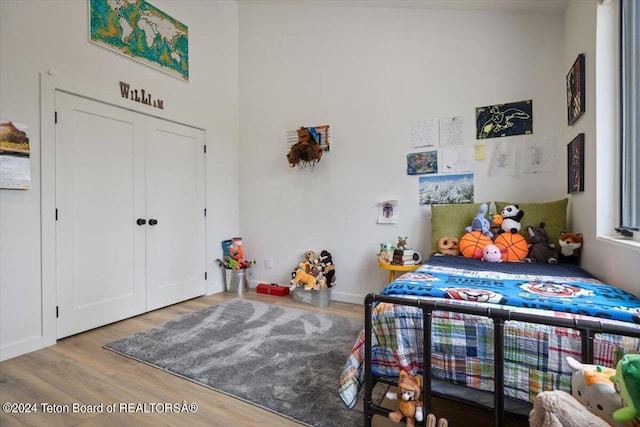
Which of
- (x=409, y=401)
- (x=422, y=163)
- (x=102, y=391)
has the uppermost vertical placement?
(x=422, y=163)

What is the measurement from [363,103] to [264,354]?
2564 millimetres

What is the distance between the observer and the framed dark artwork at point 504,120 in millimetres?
2654

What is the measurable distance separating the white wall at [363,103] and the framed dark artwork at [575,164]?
0.53 ft

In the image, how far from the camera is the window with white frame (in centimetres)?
165

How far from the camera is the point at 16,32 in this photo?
2.15 metres

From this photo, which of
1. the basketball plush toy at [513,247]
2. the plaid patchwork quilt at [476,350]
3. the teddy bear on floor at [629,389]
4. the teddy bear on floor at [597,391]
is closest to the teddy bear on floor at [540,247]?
the basketball plush toy at [513,247]

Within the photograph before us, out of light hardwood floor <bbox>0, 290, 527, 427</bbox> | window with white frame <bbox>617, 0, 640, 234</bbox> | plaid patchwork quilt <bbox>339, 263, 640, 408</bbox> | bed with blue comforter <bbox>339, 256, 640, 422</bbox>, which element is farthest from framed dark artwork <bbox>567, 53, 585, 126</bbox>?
light hardwood floor <bbox>0, 290, 527, 427</bbox>

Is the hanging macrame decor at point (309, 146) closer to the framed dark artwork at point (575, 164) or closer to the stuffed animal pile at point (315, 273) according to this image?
the stuffed animal pile at point (315, 273)

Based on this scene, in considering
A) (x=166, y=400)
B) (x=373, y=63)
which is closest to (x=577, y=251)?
(x=373, y=63)

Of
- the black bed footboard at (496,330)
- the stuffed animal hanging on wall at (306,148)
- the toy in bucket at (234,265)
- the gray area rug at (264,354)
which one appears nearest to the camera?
the black bed footboard at (496,330)

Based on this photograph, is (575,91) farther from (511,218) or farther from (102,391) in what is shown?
(102,391)

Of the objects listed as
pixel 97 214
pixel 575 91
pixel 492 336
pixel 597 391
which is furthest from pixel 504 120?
pixel 97 214

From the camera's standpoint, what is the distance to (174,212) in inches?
129

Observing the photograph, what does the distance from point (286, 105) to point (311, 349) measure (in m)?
2.72
